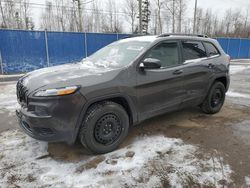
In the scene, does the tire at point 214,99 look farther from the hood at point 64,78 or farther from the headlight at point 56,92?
the headlight at point 56,92

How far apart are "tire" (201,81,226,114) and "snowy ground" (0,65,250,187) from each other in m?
1.53

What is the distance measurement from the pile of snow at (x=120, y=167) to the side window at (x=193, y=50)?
5.60 ft

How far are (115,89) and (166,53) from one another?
1.32 meters

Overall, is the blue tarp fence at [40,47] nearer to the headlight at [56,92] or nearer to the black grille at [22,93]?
the black grille at [22,93]

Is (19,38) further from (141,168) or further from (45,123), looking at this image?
(141,168)

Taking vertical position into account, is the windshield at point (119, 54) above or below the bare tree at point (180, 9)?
below

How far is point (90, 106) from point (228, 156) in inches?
84.7

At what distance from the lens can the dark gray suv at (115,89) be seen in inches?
100

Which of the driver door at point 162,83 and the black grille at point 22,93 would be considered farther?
the driver door at point 162,83

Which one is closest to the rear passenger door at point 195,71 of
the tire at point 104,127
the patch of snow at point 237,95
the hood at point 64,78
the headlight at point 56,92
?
the tire at point 104,127

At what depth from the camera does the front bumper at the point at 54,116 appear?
247cm

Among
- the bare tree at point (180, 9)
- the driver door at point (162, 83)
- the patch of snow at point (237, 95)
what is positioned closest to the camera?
the driver door at point (162, 83)

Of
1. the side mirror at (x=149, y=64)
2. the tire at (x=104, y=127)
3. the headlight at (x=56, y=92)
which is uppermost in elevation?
the side mirror at (x=149, y=64)

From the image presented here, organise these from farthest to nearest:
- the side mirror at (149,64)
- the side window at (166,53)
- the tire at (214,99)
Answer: the tire at (214,99) → the side window at (166,53) → the side mirror at (149,64)
